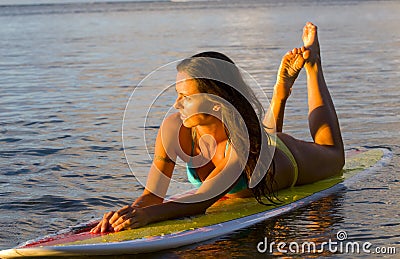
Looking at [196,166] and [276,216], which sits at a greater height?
[196,166]

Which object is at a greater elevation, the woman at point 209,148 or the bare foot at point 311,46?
the bare foot at point 311,46

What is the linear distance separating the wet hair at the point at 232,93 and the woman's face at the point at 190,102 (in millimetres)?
32

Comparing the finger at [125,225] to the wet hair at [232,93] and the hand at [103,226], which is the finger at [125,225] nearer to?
the hand at [103,226]

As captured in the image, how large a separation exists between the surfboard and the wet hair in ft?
0.99

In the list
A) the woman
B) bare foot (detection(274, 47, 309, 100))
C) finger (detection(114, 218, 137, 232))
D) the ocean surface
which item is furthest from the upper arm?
bare foot (detection(274, 47, 309, 100))

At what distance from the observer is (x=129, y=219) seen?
175 inches

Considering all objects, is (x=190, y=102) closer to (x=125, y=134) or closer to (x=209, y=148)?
(x=209, y=148)

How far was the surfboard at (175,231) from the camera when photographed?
13.7ft

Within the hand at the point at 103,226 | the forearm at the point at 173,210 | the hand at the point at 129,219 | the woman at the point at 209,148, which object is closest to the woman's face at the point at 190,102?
the woman at the point at 209,148

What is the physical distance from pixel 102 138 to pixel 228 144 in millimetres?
3289

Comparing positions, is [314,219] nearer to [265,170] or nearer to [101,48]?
[265,170]

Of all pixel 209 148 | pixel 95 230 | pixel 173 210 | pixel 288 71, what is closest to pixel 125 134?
pixel 288 71

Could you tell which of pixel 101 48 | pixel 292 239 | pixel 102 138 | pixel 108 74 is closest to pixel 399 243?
pixel 292 239

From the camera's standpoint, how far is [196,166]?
495cm
